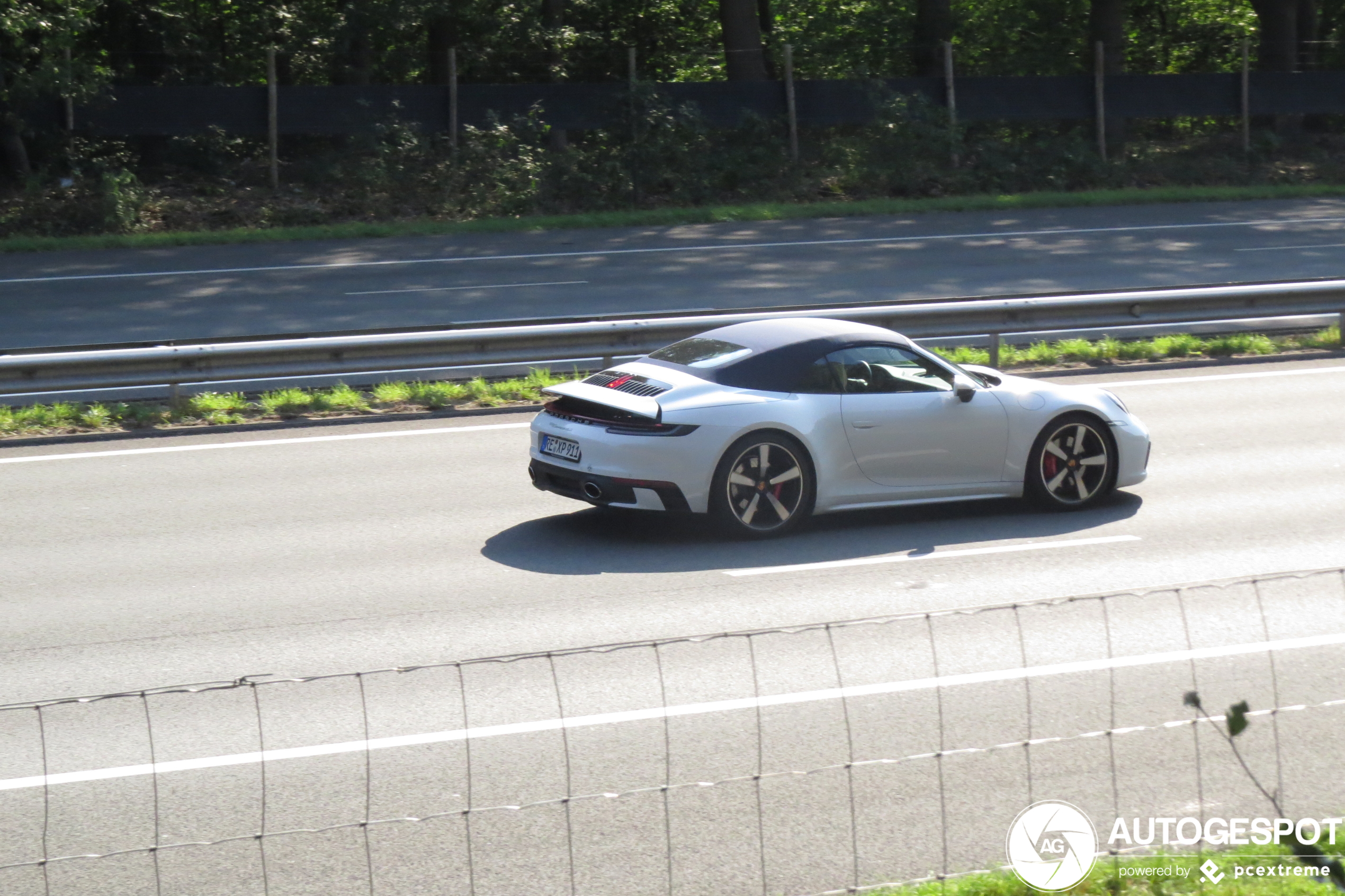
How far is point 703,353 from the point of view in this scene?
9.55 metres

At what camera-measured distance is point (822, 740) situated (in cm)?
602

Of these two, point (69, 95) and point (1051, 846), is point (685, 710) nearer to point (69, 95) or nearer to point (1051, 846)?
point (1051, 846)

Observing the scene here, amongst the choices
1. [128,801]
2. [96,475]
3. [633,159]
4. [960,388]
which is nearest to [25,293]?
[96,475]

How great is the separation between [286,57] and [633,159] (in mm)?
10545

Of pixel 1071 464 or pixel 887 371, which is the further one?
pixel 1071 464

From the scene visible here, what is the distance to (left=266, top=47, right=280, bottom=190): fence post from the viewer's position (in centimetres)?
2883

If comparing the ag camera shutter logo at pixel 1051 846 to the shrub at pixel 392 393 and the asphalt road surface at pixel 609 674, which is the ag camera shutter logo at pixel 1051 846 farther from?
the shrub at pixel 392 393

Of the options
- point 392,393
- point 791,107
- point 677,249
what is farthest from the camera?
point 791,107

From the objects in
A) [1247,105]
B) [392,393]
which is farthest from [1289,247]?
[392,393]

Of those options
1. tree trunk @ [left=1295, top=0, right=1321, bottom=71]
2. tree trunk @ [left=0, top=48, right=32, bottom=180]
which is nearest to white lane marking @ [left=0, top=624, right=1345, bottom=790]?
tree trunk @ [left=0, top=48, right=32, bottom=180]

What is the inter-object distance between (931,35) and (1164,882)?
107ft

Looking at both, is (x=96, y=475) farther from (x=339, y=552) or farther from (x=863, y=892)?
(x=863, y=892)

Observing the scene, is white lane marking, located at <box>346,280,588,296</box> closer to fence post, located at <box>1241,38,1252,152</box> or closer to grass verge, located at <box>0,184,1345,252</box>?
grass verge, located at <box>0,184,1345,252</box>

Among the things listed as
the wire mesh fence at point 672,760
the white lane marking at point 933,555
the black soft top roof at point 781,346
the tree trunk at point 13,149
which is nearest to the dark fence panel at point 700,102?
the tree trunk at point 13,149
